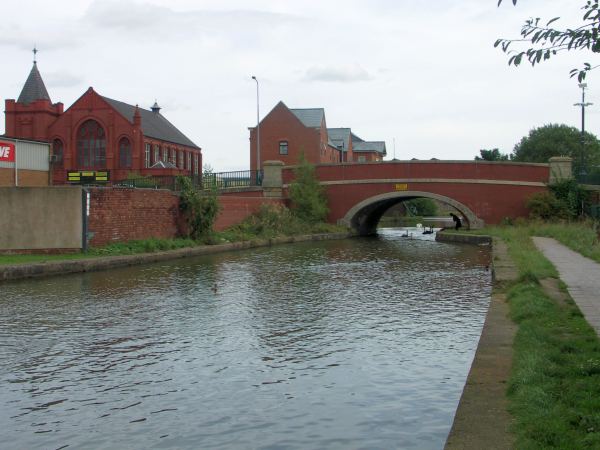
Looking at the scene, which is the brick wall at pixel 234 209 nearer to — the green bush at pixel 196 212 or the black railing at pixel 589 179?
the green bush at pixel 196 212

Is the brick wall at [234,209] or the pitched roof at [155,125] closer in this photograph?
the brick wall at [234,209]

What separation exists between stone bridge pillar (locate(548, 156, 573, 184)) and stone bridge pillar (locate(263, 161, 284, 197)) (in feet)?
51.1

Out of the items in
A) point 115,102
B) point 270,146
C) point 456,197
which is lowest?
point 456,197

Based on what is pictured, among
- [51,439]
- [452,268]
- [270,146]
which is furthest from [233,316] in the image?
[270,146]

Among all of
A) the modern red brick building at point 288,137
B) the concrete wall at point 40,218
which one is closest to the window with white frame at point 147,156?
the modern red brick building at point 288,137

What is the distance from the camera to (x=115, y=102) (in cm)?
6397

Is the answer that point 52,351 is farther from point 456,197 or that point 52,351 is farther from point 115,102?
point 115,102

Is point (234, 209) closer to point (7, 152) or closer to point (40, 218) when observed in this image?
point (7, 152)

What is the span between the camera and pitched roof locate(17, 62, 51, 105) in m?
60.3

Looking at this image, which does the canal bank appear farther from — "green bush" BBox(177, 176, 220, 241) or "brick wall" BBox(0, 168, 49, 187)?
"brick wall" BBox(0, 168, 49, 187)

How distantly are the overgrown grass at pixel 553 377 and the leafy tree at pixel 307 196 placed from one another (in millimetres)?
29094

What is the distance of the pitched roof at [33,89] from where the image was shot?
2376 inches

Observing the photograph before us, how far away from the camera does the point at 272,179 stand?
41.8 meters

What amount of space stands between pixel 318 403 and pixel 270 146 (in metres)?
59.5
